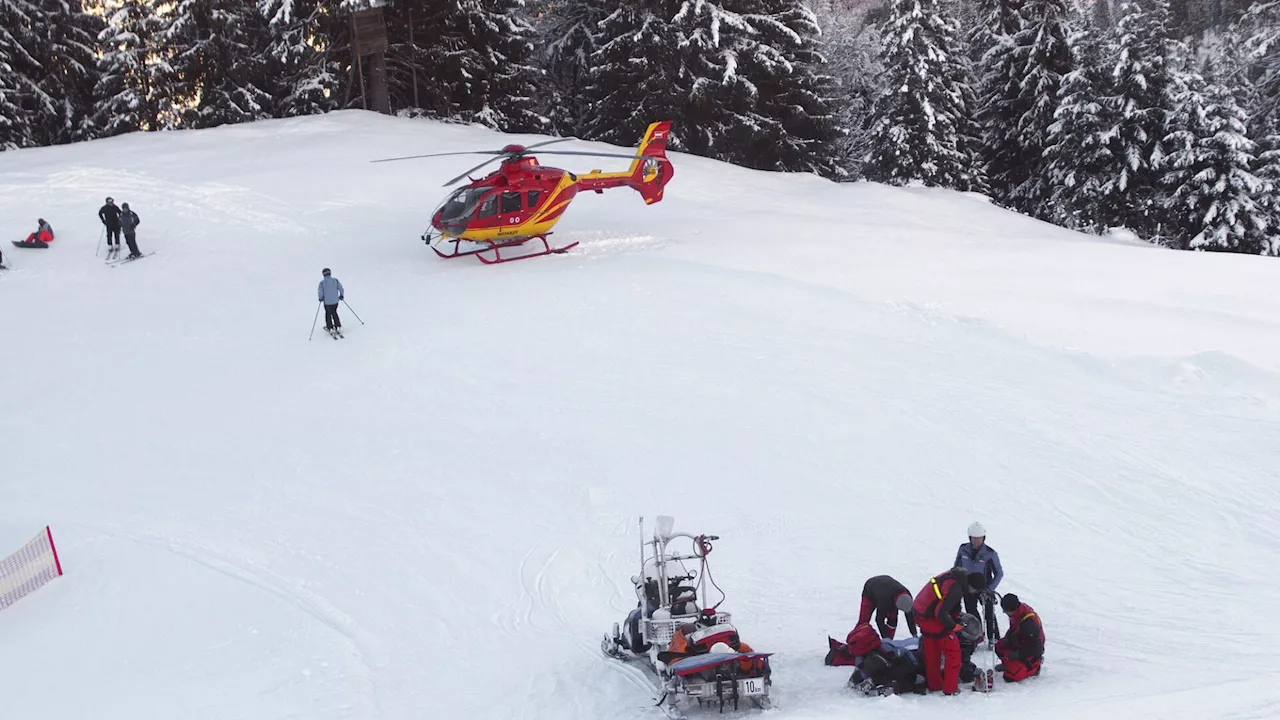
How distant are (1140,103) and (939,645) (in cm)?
2969

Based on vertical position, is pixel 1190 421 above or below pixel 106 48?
below

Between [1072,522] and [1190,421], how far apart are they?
9.81 feet

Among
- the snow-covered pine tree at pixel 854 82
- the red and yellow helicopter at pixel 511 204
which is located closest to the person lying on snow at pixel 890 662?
the red and yellow helicopter at pixel 511 204

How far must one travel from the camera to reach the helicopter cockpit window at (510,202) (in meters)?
20.3

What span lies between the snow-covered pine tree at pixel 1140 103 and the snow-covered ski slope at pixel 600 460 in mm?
12756

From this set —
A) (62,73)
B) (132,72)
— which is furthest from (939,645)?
(62,73)

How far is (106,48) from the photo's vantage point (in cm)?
3625

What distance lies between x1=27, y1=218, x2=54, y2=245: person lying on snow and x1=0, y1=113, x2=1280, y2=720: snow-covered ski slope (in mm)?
776

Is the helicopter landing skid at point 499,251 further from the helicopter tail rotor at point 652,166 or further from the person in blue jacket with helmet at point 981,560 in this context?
the person in blue jacket with helmet at point 981,560

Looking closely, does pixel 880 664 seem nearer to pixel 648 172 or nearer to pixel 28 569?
pixel 28 569

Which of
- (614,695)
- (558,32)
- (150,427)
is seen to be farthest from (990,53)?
(614,695)

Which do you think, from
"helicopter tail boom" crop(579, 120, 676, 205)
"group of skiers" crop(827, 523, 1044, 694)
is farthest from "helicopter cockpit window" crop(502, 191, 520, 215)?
"group of skiers" crop(827, 523, 1044, 694)

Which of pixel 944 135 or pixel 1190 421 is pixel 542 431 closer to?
pixel 1190 421

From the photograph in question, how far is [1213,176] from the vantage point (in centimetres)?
2961
